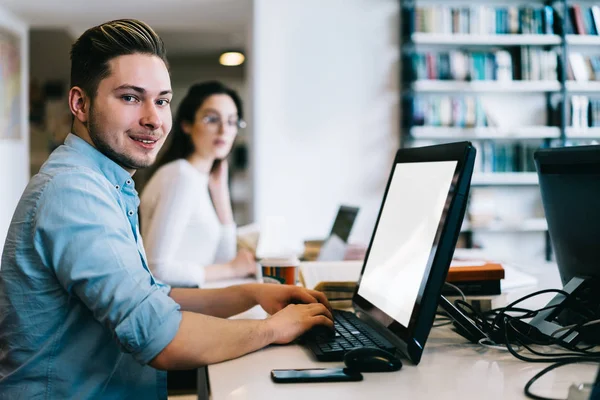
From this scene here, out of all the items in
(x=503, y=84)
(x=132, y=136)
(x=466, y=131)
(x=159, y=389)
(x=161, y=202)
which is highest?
(x=503, y=84)

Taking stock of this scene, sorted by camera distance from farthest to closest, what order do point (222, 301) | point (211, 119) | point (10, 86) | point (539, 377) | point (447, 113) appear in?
point (10, 86), point (447, 113), point (211, 119), point (222, 301), point (539, 377)

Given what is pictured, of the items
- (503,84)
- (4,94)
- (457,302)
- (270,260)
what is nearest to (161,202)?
(270,260)

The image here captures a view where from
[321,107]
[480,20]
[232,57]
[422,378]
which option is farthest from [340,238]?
[232,57]

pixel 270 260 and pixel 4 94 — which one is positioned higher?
pixel 4 94

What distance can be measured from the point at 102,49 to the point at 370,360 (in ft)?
2.50

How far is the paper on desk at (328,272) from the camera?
174 cm

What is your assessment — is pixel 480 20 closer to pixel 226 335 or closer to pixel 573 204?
pixel 573 204

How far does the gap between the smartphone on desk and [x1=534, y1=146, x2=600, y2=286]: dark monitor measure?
1.79 feet

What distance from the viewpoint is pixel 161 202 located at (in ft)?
8.00

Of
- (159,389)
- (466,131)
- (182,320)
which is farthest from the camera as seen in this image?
(466,131)

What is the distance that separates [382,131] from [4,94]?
3.22m

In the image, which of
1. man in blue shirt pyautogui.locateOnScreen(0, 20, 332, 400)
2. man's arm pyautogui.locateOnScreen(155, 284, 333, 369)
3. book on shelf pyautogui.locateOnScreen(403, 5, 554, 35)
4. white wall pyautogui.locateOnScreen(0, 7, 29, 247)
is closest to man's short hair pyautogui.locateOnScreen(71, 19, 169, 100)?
man in blue shirt pyautogui.locateOnScreen(0, 20, 332, 400)

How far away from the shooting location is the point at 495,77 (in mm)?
5035

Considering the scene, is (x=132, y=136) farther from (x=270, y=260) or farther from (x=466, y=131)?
(x=466, y=131)
